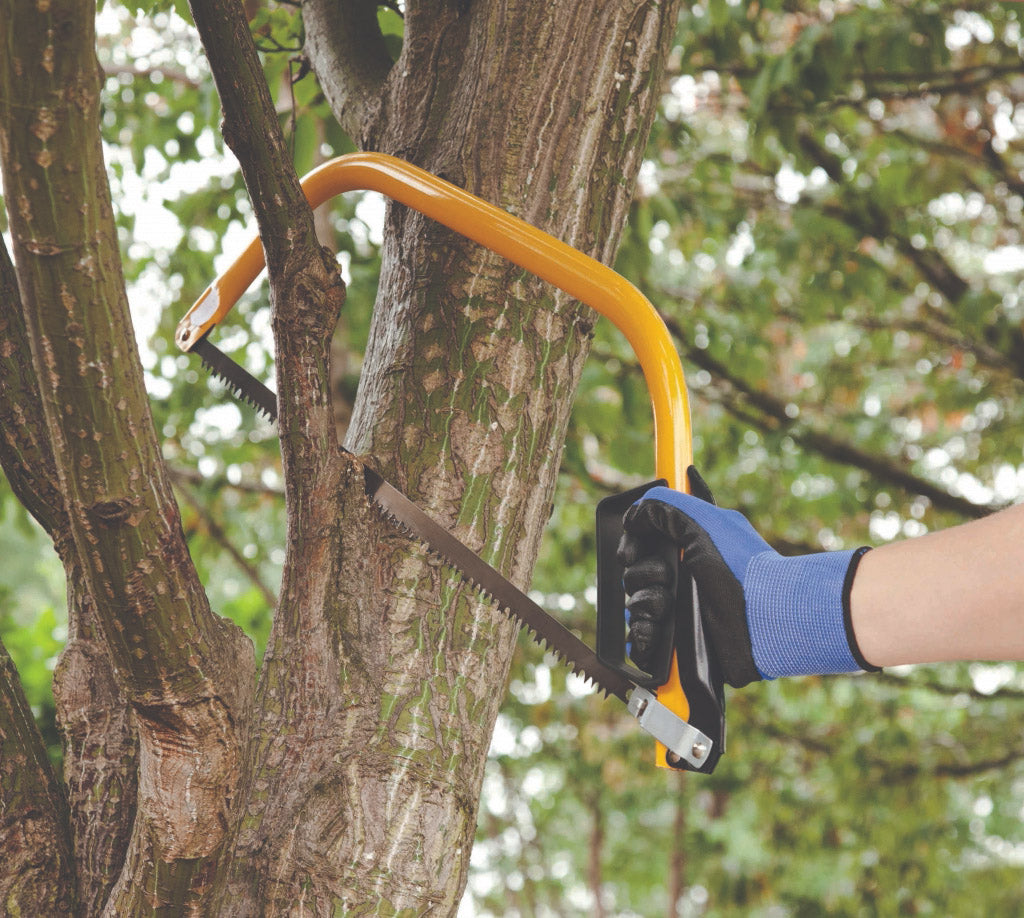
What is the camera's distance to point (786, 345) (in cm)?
777

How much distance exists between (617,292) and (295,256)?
53cm

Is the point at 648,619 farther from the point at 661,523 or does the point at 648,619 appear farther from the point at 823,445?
the point at 823,445

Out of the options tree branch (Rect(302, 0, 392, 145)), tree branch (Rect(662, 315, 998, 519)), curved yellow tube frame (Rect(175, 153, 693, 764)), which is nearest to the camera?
curved yellow tube frame (Rect(175, 153, 693, 764))

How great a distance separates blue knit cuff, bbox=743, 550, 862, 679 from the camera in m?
1.39

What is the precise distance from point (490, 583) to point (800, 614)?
49cm

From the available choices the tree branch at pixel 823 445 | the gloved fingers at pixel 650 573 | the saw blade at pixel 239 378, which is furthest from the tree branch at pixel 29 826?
the tree branch at pixel 823 445

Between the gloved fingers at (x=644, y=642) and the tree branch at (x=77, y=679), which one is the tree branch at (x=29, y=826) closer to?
the tree branch at (x=77, y=679)

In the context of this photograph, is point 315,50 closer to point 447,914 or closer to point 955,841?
point 447,914

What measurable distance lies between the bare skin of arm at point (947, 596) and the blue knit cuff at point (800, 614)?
0.09 feet

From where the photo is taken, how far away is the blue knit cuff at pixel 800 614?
139 centimetres

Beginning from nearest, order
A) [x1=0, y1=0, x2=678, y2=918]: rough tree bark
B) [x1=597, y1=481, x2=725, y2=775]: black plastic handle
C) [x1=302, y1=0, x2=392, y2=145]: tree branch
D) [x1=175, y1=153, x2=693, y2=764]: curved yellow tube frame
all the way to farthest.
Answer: [x1=0, y1=0, x2=678, y2=918]: rough tree bark < [x1=597, y1=481, x2=725, y2=775]: black plastic handle < [x1=175, y1=153, x2=693, y2=764]: curved yellow tube frame < [x1=302, y1=0, x2=392, y2=145]: tree branch

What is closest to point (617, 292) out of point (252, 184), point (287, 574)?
point (252, 184)

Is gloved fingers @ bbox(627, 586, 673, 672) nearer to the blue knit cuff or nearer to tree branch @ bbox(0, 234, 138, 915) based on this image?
the blue knit cuff

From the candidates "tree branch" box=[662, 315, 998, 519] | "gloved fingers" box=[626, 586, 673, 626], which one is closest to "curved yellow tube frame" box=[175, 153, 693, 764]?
"gloved fingers" box=[626, 586, 673, 626]
